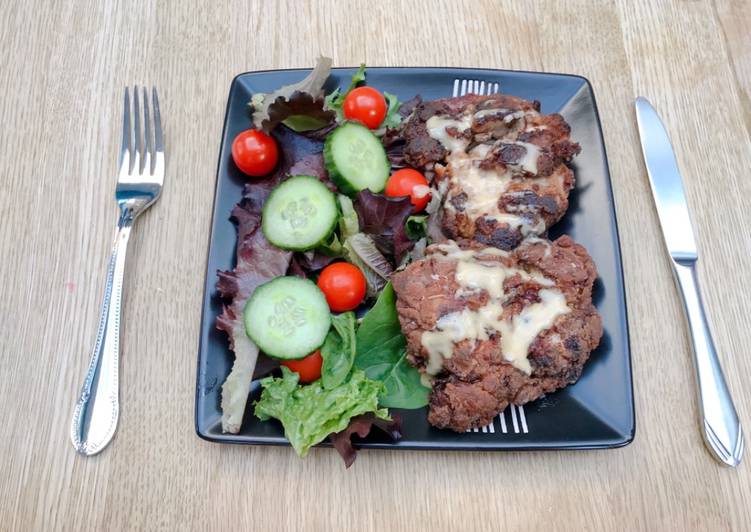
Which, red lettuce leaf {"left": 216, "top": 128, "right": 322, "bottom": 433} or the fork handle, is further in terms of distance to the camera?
the fork handle

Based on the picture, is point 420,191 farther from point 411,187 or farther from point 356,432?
point 356,432

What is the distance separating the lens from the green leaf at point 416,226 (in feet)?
10.3

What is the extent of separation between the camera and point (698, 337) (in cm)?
313

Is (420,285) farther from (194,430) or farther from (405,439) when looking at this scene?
(194,430)

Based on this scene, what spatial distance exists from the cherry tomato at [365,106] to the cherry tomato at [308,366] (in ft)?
4.31

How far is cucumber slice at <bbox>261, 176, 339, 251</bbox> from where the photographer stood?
2.96 meters

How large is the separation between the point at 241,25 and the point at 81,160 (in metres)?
1.36

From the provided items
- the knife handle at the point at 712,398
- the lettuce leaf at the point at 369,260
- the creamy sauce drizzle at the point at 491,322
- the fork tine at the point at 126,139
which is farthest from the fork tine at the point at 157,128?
the knife handle at the point at 712,398

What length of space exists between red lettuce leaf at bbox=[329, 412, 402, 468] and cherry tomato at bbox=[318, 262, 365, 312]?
1.86 feet

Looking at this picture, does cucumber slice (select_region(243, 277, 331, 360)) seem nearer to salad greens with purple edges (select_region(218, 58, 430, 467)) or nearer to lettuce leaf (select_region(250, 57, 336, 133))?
salad greens with purple edges (select_region(218, 58, 430, 467))

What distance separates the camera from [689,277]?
3.29 metres

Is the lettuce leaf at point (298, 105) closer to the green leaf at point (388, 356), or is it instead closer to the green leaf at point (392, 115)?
the green leaf at point (392, 115)

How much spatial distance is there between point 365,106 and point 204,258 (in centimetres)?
123

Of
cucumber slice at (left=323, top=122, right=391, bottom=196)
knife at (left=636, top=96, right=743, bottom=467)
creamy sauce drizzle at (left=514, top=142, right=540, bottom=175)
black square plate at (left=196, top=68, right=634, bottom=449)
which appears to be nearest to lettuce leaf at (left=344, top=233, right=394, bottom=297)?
cucumber slice at (left=323, top=122, right=391, bottom=196)
